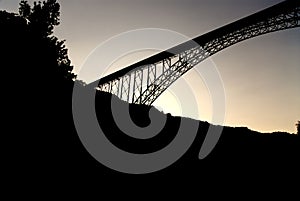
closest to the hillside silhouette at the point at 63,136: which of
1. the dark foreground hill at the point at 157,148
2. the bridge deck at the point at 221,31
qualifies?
the dark foreground hill at the point at 157,148

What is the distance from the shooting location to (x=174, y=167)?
38.8 feet

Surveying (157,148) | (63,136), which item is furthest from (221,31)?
(63,136)

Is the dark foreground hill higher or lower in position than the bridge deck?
lower

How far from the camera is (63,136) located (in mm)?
10375

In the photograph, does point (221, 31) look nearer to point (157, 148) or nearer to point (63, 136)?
point (157, 148)

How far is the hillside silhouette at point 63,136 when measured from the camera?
8.99 metres

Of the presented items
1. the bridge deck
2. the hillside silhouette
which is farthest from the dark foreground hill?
the bridge deck

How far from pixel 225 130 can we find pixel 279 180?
6.11 m

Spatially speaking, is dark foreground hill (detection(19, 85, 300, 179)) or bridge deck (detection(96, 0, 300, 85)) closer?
dark foreground hill (detection(19, 85, 300, 179))

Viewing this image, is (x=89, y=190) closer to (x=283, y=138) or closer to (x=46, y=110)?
(x=46, y=110)

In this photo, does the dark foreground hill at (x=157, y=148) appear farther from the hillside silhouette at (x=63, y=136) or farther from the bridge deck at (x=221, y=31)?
the bridge deck at (x=221, y=31)

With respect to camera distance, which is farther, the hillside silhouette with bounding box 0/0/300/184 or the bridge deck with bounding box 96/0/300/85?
the bridge deck with bounding box 96/0/300/85

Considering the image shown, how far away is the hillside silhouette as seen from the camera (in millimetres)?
8992

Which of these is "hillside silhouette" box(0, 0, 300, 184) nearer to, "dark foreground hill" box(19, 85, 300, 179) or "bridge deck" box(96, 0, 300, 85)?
"dark foreground hill" box(19, 85, 300, 179)
